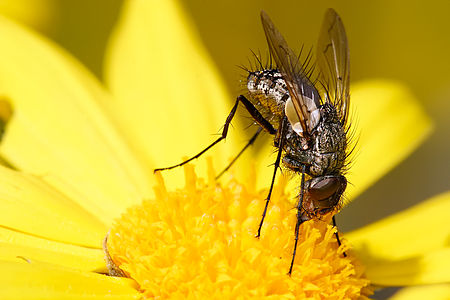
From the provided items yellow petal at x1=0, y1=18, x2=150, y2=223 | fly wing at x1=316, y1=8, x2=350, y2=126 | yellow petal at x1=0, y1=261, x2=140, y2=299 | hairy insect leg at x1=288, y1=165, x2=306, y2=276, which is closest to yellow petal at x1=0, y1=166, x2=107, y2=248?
yellow petal at x1=0, y1=18, x2=150, y2=223

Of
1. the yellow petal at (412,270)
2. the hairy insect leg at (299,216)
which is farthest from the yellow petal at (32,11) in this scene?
the yellow petal at (412,270)

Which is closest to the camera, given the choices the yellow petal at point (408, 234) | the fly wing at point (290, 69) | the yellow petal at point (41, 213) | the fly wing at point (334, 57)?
the fly wing at point (290, 69)

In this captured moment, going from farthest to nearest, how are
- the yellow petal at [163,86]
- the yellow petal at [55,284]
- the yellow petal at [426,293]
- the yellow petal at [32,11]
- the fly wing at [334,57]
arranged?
the yellow petal at [32,11]
the yellow petal at [163,86]
the fly wing at [334,57]
the yellow petal at [426,293]
the yellow petal at [55,284]

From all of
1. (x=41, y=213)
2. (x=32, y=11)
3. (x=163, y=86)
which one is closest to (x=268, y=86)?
(x=41, y=213)

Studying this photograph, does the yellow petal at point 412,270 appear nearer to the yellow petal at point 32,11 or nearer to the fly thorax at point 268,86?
the fly thorax at point 268,86

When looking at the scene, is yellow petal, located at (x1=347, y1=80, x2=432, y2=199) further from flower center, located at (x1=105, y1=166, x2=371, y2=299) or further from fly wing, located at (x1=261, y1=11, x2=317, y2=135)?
fly wing, located at (x1=261, y1=11, x2=317, y2=135)

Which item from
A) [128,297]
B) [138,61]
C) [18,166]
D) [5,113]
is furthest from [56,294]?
[138,61]
